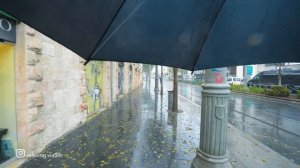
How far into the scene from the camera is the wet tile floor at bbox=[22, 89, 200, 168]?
4621 millimetres

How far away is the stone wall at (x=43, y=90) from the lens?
4504mm

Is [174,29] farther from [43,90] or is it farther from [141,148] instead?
[43,90]

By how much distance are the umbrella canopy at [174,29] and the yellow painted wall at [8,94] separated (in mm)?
3622

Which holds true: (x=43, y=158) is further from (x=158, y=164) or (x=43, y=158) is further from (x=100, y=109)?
(x=100, y=109)

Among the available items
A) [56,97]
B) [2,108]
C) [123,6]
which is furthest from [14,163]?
[123,6]

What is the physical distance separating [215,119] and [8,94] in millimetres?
4231

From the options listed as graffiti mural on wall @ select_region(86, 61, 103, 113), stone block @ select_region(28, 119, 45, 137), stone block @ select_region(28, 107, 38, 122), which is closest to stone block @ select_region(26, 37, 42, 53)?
stone block @ select_region(28, 107, 38, 122)

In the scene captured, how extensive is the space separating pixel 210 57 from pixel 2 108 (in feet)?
15.3

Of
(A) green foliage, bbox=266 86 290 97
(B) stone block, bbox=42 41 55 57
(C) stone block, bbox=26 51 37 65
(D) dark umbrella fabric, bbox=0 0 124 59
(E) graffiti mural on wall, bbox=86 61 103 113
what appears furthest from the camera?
(A) green foliage, bbox=266 86 290 97

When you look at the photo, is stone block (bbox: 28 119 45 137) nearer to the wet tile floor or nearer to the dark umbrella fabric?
the wet tile floor

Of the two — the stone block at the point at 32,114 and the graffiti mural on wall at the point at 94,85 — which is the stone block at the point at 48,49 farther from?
the graffiti mural on wall at the point at 94,85

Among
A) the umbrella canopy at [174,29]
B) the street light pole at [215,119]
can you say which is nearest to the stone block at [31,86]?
the umbrella canopy at [174,29]

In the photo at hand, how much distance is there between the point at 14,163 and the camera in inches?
173

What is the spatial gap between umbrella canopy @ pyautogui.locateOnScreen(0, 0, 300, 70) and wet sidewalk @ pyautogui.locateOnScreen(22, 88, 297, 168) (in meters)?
3.37
